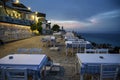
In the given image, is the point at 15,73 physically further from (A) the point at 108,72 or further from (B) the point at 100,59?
(B) the point at 100,59

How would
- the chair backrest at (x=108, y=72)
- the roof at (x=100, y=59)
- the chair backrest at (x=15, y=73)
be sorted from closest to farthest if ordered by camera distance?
the chair backrest at (x=15, y=73), the chair backrest at (x=108, y=72), the roof at (x=100, y=59)

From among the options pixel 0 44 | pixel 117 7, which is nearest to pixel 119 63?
pixel 117 7

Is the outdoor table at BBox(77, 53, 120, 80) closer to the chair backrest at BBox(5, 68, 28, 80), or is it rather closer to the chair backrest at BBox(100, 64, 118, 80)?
the chair backrest at BBox(100, 64, 118, 80)

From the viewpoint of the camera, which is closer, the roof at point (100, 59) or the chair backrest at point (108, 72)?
the chair backrest at point (108, 72)

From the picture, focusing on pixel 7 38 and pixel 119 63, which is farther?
pixel 7 38

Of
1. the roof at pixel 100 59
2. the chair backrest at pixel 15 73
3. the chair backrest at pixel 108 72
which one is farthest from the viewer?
the roof at pixel 100 59

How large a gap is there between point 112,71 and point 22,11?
31.3 metres

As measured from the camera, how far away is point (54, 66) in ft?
20.6

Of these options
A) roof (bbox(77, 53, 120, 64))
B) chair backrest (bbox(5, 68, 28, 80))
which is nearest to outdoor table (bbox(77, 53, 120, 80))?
roof (bbox(77, 53, 120, 64))

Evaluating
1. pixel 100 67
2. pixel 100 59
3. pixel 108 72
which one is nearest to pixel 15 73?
pixel 100 67

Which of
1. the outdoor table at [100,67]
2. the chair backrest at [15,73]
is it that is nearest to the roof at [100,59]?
the outdoor table at [100,67]

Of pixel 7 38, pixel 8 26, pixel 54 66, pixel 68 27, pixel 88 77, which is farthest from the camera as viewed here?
pixel 68 27

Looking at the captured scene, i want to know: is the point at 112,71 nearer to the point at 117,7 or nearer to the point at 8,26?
the point at 117,7

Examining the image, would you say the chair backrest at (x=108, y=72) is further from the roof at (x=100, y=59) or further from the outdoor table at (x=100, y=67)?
the roof at (x=100, y=59)
